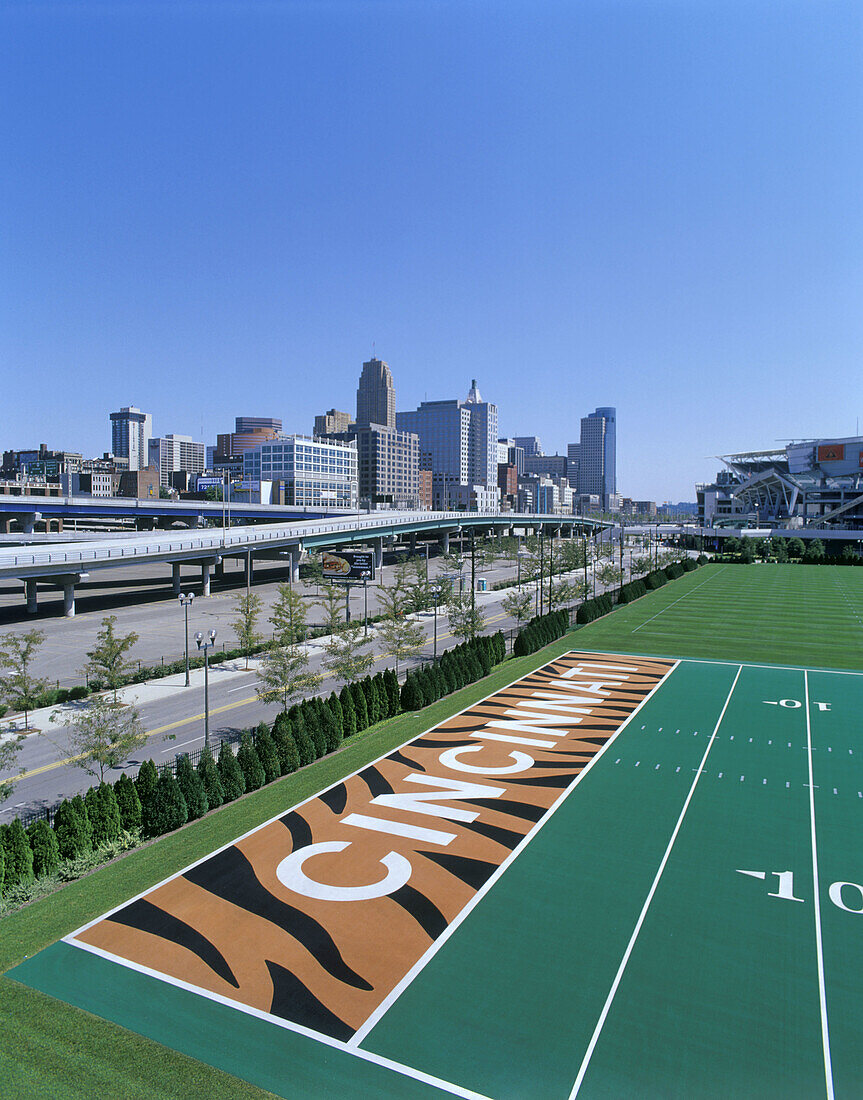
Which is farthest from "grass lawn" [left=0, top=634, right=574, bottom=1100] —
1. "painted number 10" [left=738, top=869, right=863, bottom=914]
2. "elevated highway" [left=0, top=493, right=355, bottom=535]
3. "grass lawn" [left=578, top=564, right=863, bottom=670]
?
"elevated highway" [left=0, top=493, right=355, bottom=535]

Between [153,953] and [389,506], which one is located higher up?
[389,506]

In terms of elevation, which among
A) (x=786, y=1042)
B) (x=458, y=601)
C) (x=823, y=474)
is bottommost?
(x=786, y=1042)

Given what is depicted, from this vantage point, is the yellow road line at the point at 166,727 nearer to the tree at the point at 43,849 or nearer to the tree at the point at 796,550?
the tree at the point at 43,849

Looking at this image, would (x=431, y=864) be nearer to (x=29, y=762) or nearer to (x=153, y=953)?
(x=153, y=953)

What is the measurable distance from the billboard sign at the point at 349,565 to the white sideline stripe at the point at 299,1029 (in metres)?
43.8

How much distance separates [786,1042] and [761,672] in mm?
29215

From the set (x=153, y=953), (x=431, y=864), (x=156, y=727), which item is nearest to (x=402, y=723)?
(x=156, y=727)

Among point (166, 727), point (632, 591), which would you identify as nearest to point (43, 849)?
point (166, 727)

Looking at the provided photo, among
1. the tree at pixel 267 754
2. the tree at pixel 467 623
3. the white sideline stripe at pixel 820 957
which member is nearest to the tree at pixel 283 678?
the tree at pixel 267 754

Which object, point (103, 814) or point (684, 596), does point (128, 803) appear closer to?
point (103, 814)

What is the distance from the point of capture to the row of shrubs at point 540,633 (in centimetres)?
4228

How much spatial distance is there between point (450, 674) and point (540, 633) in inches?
482

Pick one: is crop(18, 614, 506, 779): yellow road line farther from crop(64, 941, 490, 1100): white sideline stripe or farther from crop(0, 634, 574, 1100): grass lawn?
crop(64, 941, 490, 1100): white sideline stripe

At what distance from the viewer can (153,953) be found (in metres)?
13.5
